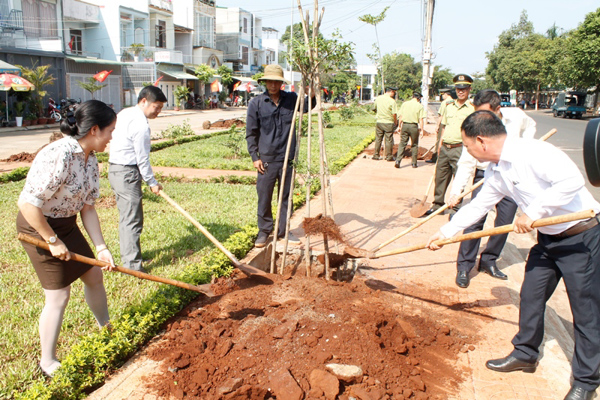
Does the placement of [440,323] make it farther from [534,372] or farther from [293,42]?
[293,42]

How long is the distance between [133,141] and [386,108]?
8876 mm

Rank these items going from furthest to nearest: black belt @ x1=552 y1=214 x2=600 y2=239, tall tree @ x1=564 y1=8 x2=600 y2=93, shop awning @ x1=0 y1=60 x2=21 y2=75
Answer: tall tree @ x1=564 y1=8 x2=600 y2=93, shop awning @ x1=0 y1=60 x2=21 y2=75, black belt @ x1=552 y1=214 x2=600 y2=239

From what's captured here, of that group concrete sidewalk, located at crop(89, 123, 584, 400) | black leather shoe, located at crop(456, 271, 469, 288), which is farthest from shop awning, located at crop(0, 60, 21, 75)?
black leather shoe, located at crop(456, 271, 469, 288)

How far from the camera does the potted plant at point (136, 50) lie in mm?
34812

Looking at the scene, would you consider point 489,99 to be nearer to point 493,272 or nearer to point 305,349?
point 493,272

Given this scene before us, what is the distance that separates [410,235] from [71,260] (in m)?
4.53

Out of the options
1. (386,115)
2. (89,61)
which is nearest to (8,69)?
(89,61)

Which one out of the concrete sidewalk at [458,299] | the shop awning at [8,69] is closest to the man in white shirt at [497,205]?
the concrete sidewalk at [458,299]

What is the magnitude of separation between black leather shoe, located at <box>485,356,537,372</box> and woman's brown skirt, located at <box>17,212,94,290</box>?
2.93m

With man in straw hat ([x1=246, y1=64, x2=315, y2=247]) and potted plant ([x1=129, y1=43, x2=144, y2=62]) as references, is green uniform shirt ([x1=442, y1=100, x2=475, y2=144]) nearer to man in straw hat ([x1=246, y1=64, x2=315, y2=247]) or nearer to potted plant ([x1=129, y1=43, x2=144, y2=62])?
man in straw hat ([x1=246, y1=64, x2=315, y2=247])

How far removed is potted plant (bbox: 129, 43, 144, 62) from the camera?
34.8 meters

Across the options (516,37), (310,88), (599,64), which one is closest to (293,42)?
(310,88)

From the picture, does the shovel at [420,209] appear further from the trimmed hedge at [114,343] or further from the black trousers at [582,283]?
the black trousers at [582,283]

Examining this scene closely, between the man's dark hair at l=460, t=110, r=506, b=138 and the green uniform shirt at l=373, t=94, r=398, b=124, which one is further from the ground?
the green uniform shirt at l=373, t=94, r=398, b=124
